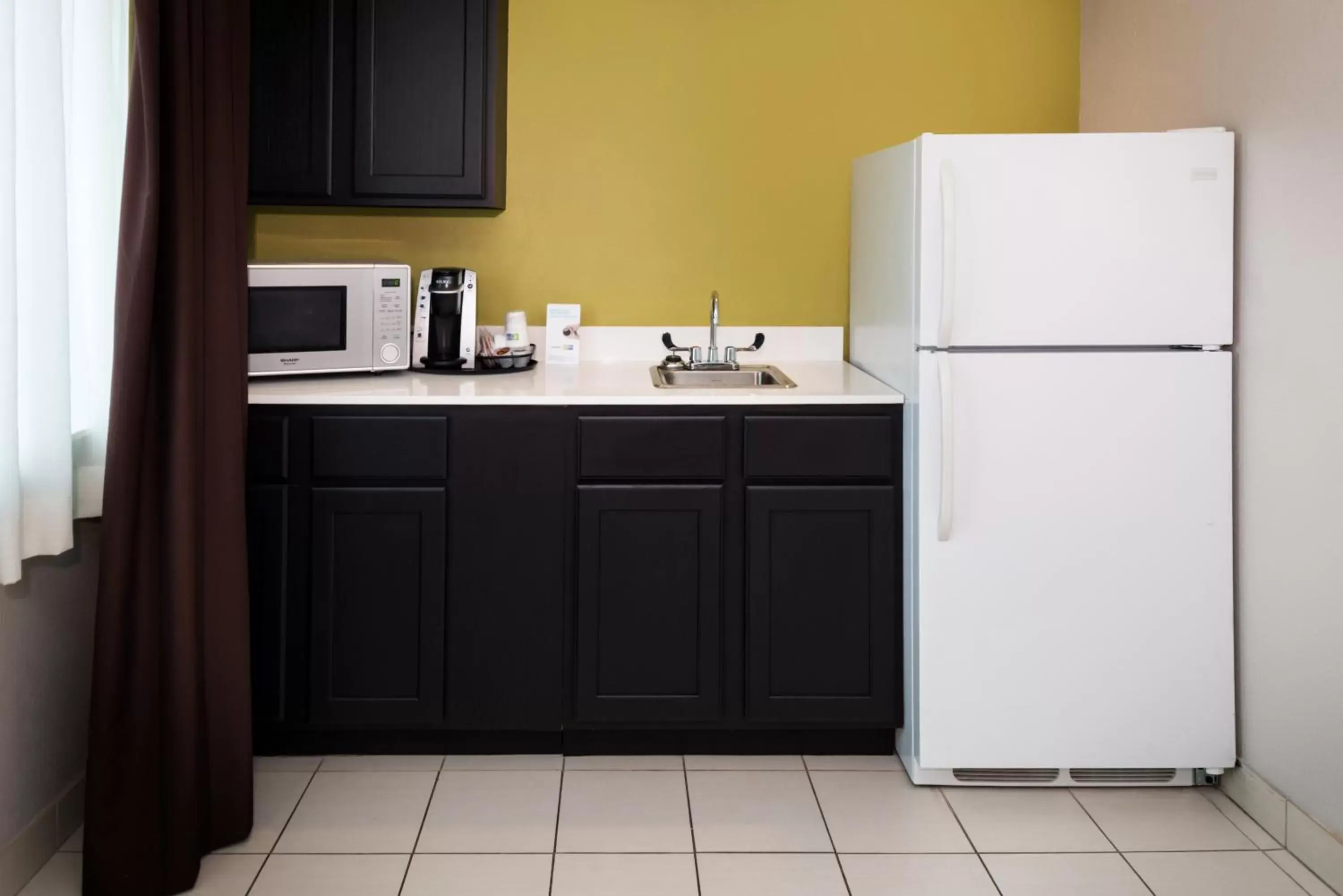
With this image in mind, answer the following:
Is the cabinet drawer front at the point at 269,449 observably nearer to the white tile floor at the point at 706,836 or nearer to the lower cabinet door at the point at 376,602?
the lower cabinet door at the point at 376,602

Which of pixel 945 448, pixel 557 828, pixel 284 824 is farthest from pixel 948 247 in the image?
pixel 284 824

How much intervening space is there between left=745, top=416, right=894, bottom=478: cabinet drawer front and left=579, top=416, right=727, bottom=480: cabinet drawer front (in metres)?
0.08

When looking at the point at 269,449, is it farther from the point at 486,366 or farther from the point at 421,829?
the point at 421,829

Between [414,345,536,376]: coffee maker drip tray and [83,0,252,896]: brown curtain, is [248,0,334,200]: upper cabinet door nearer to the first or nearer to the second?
[414,345,536,376]: coffee maker drip tray

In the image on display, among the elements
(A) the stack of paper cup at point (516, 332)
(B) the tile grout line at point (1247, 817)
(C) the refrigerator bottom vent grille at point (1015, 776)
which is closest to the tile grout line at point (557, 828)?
(C) the refrigerator bottom vent grille at point (1015, 776)

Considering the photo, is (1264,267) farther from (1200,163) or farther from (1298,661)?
(1298,661)

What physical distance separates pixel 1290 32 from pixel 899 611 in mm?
1437

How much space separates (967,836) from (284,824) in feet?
4.56

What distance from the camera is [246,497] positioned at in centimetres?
276

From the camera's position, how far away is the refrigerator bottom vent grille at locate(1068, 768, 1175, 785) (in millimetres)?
2736

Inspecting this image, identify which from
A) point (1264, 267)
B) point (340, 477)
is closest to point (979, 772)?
point (1264, 267)

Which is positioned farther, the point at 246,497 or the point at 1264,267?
the point at 246,497

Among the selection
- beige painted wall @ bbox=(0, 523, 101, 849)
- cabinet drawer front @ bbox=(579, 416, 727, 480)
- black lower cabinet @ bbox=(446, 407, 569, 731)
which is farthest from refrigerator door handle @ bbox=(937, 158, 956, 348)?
beige painted wall @ bbox=(0, 523, 101, 849)

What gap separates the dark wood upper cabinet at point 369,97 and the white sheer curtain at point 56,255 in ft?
1.98
